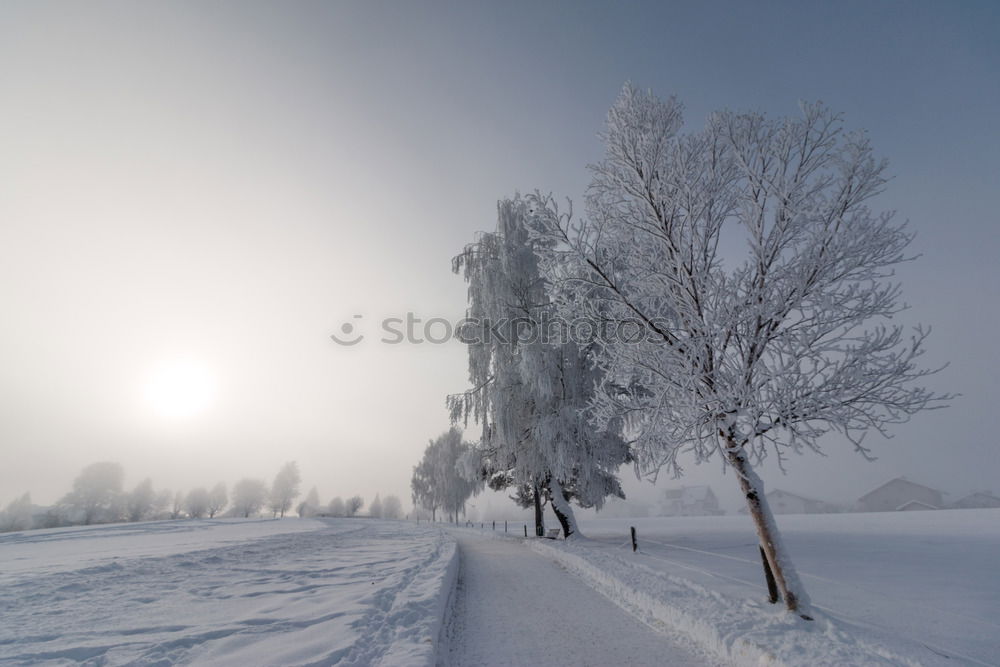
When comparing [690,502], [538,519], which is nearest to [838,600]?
[538,519]

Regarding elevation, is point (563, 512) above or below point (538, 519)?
above

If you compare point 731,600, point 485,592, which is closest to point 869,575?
point 731,600

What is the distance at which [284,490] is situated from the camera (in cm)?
7475

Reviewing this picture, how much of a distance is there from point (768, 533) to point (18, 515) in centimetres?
8786

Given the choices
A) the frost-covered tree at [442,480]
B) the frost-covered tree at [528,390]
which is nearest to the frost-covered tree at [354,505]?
the frost-covered tree at [442,480]

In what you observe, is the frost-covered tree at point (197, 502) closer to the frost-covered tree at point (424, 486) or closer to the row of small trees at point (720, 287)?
the frost-covered tree at point (424, 486)

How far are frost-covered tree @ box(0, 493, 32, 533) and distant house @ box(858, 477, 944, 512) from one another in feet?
324

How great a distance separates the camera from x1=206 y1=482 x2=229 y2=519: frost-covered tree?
75.9 meters

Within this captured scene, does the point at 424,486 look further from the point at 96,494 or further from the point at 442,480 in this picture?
the point at 96,494

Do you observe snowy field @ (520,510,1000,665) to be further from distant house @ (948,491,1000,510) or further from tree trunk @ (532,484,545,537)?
distant house @ (948,491,1000,510)

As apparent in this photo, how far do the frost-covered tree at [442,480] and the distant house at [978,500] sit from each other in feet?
191

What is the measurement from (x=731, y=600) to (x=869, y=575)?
4069 mm

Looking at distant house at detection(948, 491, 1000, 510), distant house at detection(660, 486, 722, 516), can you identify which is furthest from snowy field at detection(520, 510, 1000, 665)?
distant house at detection(660, 486, 722, 516)

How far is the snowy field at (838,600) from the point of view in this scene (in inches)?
157
